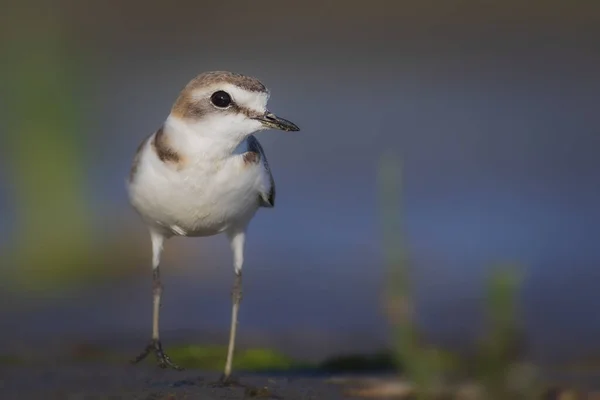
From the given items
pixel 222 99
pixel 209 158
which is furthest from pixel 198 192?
pixel 222 99

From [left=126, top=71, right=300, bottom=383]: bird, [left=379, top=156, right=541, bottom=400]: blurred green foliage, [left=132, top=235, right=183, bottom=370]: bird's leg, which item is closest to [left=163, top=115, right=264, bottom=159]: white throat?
[left=126, top=71, right=300, bottom=383]: bird

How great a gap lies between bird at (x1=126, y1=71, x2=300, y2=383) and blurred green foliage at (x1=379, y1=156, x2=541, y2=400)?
6.67ft

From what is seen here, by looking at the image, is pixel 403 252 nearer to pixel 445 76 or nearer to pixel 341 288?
pixel 341 288

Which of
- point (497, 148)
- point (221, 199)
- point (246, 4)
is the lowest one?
point (221, 199)

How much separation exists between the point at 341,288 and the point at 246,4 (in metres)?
9.69

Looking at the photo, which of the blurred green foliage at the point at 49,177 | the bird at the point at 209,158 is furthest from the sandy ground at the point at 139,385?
the blurred green foliage at the point at 49,177

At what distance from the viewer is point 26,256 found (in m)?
9.76

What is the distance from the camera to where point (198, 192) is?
230 inches

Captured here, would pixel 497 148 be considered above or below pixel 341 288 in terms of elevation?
above

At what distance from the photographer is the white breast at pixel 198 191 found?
5848 millimetres

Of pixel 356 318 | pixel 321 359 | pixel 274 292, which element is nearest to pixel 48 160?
pixel 274 292

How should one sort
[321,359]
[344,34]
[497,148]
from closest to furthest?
[321,359], [497,148], [344,34]

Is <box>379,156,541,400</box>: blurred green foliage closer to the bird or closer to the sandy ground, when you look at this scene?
the sandy ground

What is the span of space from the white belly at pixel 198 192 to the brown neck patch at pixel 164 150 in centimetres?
3
